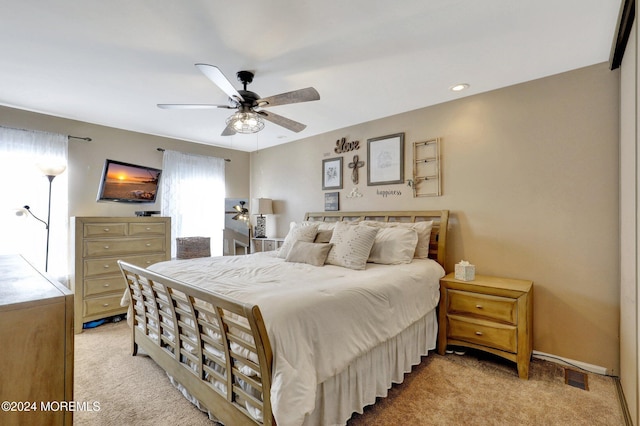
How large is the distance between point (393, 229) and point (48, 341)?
2.69m

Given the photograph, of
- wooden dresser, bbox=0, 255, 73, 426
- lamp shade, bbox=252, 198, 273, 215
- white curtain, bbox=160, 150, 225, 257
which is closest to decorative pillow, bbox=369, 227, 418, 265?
wooden dresser, bbox=0, 255, 73, 426

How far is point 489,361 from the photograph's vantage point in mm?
2604

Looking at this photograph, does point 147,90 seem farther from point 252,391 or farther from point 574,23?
point 574,23

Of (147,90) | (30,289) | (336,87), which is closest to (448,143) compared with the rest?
(336,87)

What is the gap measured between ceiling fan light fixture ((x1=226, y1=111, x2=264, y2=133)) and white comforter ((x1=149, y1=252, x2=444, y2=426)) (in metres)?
1.25

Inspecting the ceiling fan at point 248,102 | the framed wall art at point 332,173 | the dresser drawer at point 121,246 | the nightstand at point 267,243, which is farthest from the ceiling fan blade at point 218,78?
the nightstand at point 267,243

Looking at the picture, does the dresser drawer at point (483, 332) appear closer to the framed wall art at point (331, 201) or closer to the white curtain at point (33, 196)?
the framed wall art at point (331, 201)


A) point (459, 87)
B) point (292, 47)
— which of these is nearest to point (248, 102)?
point (292, 47)

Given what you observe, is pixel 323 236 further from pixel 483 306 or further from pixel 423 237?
pixel 483 306

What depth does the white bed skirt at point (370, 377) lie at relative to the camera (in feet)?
5.38

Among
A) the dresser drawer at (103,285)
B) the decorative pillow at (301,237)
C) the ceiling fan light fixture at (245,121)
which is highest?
the ceiling fan light fixture at (245,121)

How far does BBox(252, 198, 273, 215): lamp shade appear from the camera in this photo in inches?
197

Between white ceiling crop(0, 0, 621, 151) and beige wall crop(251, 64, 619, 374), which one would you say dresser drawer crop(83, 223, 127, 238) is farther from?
beige wall crop(251, 64, 619, 374)

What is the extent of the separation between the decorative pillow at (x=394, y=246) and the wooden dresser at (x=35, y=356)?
7.95ft
